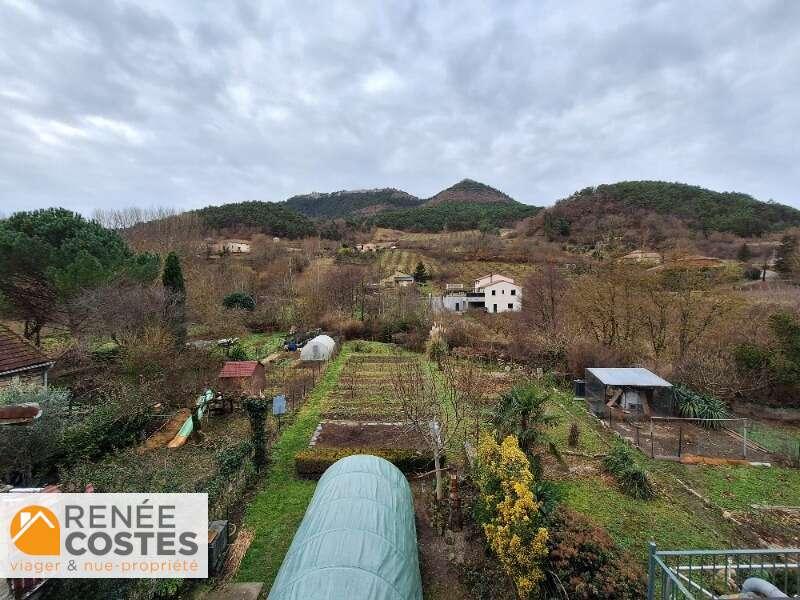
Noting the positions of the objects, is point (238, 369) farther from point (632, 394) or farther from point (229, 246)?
point (229, 246)

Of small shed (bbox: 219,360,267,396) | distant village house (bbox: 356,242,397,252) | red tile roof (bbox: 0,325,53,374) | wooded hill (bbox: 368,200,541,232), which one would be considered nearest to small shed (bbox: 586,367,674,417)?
small shed (bbox: 219,360,267,396)

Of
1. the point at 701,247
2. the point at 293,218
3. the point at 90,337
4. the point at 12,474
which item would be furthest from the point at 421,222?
the point at 12,474

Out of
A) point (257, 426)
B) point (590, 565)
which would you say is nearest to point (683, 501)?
point (590, 565)

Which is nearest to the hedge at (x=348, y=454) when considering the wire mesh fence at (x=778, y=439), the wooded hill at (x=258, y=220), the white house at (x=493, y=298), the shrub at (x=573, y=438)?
the shrub at (x=573, y=438)

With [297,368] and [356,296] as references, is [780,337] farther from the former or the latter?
[356,296]

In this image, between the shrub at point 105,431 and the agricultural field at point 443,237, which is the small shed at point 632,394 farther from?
the agricultural field at point 443,237
